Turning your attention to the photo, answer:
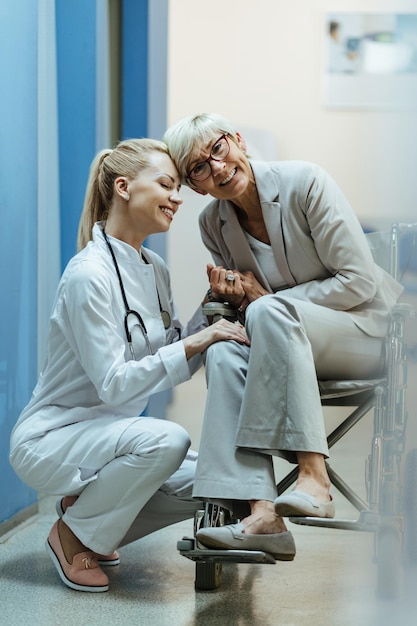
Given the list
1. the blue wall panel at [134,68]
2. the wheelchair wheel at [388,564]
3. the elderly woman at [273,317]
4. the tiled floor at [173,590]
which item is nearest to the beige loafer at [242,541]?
the elderly woman at [273,317]

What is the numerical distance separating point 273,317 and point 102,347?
402 mm

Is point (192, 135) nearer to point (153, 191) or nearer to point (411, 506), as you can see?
point (153, 191)

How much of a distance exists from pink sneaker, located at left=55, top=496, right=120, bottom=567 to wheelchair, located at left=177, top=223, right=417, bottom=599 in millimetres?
305

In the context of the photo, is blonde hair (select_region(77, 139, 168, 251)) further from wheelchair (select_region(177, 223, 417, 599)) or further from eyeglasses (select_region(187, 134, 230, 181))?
wheelchair (select_region(177, 223, 417, 599))

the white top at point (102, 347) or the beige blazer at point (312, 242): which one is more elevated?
the beige blazer at point (312, 242)

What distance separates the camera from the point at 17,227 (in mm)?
2426

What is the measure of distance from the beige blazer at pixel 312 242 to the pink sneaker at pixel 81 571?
766 mm

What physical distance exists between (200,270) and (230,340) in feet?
5.07

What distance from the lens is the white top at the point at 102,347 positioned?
1.85 meters

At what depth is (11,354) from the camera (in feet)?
7.85

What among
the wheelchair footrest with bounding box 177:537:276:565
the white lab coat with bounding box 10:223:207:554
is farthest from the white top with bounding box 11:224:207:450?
the wheelchair footrest with bounding box 177:537:276:565

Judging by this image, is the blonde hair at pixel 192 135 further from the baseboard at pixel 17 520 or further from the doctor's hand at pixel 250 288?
the baseboard at pixel 17 520

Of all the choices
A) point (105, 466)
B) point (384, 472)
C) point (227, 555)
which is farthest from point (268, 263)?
point (384, 472)

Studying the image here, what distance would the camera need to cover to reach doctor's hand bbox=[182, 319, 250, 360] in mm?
1786
